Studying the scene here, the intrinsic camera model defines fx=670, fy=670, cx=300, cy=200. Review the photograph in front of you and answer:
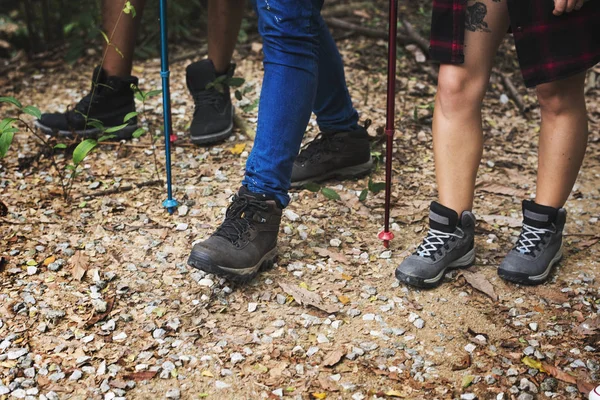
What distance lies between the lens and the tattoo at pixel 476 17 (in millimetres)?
2361

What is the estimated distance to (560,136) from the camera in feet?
8.32

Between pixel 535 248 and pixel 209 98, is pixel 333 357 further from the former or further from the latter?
pixel 209 98

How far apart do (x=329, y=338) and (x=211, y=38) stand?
1878 millimetres

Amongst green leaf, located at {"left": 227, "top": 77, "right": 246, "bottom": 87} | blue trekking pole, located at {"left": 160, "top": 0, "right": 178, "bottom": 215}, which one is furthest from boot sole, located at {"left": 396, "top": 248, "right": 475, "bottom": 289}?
green leaf, located at {"left": 227, "top": 77, "right": 246, "bottom": 87}

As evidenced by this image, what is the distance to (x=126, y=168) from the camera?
3504 mm

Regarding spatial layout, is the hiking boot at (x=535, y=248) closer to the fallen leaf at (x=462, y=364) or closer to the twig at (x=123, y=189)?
the fallen leaf at (x=462, y=364)

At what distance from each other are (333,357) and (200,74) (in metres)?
1.88

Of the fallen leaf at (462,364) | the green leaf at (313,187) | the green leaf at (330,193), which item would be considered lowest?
the fallen leaf at (462,364)

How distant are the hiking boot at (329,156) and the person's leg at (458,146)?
79 centimetres

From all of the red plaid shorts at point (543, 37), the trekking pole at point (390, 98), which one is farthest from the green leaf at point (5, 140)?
the red plaid shorts at point (543, 37)

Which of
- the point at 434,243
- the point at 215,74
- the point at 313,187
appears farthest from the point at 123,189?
the point at 434,243

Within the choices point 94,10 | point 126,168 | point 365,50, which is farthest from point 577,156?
point 94,10

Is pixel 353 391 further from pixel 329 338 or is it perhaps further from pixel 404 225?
pixel 404 225

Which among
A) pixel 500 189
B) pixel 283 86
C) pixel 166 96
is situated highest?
pixel 283 86
